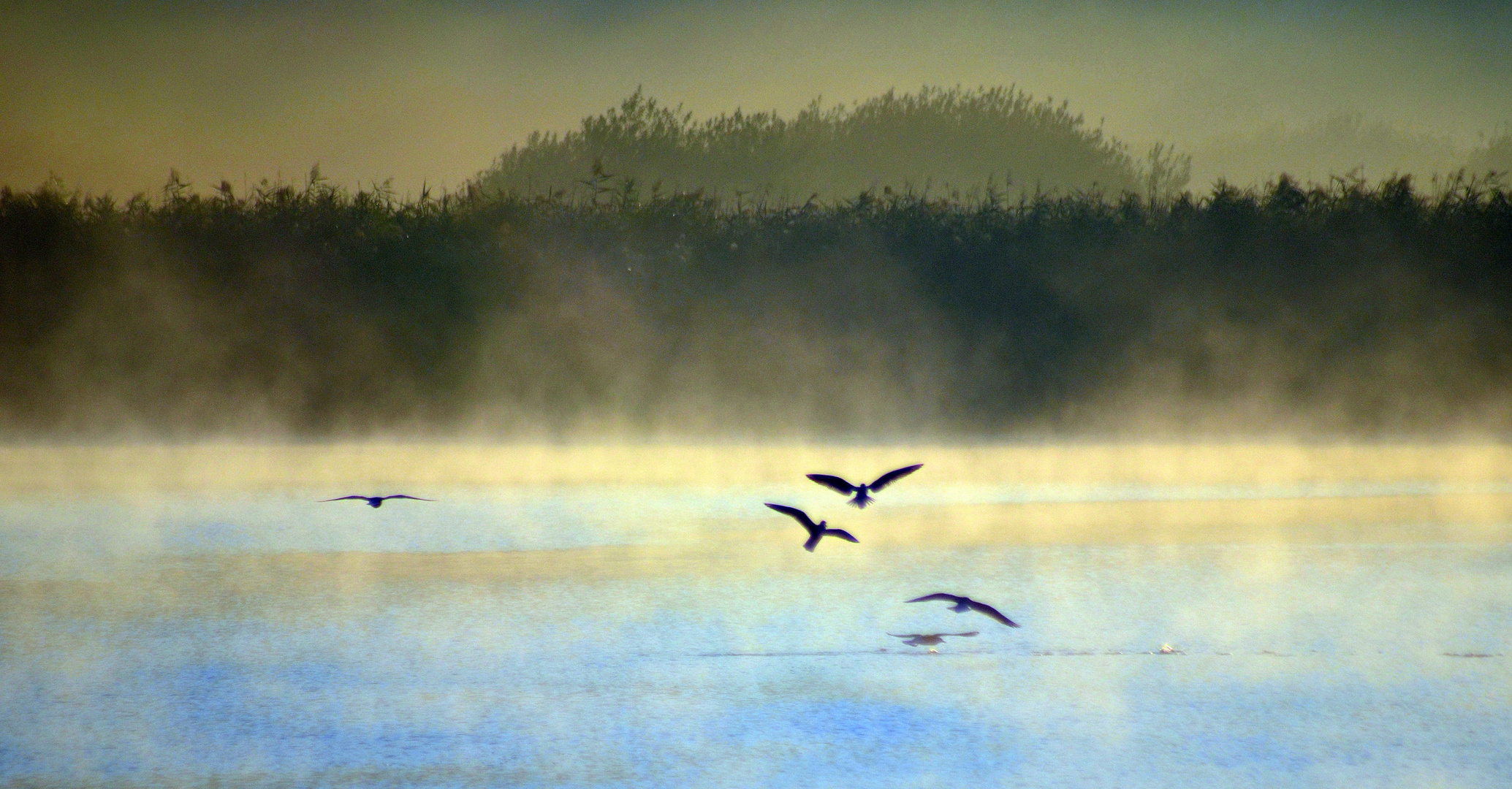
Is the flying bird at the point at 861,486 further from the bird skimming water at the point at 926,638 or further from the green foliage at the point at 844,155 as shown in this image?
the green foliage at the point at 844,155

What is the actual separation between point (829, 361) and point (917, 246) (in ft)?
4.63

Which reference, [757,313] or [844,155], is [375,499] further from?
[844,155]

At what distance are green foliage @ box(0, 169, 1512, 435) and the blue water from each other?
20.3 feet

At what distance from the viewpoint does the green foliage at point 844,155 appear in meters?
13.6

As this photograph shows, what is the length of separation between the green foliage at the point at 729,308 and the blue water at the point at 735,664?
6.18m

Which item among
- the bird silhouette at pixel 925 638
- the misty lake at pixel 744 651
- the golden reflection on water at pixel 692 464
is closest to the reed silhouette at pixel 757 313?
the golden reflection on water at pixel 692 464

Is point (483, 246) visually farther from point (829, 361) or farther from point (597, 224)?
point (829, 361)

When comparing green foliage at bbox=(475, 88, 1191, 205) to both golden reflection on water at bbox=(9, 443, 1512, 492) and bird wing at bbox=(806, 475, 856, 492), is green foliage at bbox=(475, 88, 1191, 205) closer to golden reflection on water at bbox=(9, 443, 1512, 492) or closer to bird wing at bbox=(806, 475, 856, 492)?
golden reflection on water at bbox=(9, 443, 1512, 492)

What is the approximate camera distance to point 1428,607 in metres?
4.59

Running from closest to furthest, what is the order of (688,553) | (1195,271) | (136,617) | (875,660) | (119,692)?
(119,692)
(875,660)
(136,617)
(688,553)
(1195,271)

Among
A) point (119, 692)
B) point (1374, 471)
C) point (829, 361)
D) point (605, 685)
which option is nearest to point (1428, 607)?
point (605, 685)

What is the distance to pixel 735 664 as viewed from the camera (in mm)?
3812

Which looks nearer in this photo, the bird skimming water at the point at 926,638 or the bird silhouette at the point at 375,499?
the bird skimming water at the point at 926,638

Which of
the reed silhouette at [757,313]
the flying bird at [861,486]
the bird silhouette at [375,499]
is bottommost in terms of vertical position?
the bird silhouette at [375,499]
